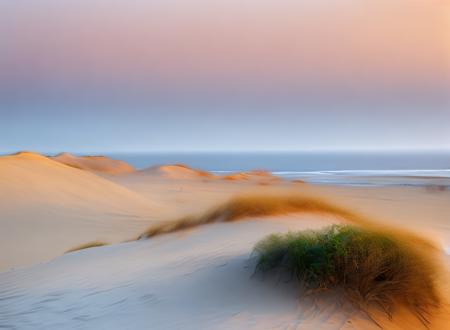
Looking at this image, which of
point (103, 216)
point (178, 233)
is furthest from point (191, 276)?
point (103, 216)

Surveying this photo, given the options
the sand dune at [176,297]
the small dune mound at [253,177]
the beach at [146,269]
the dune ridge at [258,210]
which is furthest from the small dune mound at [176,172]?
the sand dune at [176,297]

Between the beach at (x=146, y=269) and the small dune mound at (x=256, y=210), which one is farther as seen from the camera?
the small dune mound at (x=256, y=210)

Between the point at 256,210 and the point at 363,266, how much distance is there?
618cm

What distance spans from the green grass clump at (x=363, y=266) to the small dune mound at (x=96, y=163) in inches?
1418

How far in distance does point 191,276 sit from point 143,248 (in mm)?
3476

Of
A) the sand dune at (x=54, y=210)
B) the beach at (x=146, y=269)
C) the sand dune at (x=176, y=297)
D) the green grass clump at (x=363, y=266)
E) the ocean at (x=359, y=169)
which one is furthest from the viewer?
the ocean at (x=359, y=169)

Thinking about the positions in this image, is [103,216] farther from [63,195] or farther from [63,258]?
[63,258]

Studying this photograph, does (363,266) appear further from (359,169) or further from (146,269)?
(359,169)

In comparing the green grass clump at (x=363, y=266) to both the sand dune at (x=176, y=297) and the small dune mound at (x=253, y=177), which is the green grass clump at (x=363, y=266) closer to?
the sand dune at (x=176, y=297)

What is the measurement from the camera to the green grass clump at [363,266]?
21.5 feet

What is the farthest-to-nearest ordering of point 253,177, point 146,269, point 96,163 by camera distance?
point 96,163 → point 253,177 → point 146,269

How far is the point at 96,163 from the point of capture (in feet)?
152

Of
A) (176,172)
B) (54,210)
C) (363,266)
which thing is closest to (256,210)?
(363,266)

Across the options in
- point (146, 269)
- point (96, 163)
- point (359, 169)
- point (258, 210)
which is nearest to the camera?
point (146, 269)
